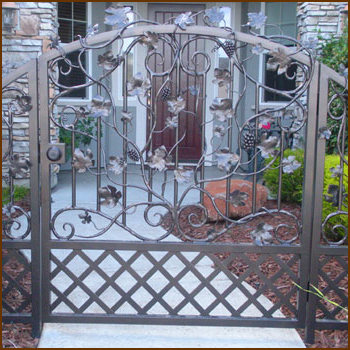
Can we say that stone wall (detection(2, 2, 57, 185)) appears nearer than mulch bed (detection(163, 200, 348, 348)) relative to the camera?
No

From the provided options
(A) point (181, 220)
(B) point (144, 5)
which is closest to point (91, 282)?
(A) point (181, 220)

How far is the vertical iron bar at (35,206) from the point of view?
2.31 meters

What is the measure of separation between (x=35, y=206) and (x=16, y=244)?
233mm

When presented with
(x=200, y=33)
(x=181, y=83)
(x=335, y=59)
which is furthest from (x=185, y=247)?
(x=181, y=83)

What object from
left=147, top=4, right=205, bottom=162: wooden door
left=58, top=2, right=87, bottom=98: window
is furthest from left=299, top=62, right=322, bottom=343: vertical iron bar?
left=58, top=2, right=87, bottom=98: window

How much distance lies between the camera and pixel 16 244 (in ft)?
7.86

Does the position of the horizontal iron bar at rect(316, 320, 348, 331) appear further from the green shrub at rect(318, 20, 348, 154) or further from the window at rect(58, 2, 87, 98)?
the window at rect(58, 2, 87, 98)

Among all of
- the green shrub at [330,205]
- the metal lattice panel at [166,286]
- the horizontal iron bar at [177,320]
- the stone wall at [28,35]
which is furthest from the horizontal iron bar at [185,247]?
the stone wall at [28,35]

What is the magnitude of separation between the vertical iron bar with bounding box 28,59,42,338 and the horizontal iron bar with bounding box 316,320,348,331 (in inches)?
59.3

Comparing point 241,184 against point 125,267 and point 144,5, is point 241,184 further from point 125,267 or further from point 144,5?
point 144,5

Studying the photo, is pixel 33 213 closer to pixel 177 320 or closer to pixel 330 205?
pixel 177 320

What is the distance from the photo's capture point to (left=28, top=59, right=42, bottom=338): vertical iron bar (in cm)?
231

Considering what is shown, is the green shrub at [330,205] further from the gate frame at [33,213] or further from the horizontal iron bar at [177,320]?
the gate frame at [33,213]

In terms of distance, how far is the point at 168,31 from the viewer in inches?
90.0
